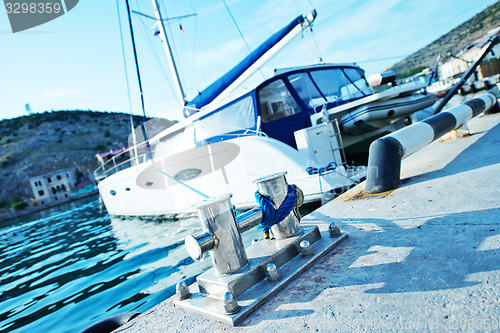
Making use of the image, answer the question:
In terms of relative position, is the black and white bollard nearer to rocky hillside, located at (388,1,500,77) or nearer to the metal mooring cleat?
the metal mooring cleat

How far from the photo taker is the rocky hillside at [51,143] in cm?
5819

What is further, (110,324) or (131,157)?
(131,157)

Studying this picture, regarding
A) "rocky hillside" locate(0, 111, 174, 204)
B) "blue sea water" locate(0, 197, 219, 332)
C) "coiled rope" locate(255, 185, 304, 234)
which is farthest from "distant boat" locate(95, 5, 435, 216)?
"rocky hillside" locate(0, 111, 174, 204)

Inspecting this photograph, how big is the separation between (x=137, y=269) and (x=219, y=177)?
2305 mm

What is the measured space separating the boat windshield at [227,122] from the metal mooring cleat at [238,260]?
441cm

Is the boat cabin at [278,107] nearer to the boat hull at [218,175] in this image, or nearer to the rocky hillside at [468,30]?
the boat hull at [218,175]


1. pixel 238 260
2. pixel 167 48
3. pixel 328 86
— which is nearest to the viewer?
pixel 238 260

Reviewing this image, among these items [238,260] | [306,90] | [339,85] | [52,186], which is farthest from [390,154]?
[52,186]

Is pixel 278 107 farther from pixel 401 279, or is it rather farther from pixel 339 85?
pixel 401 279

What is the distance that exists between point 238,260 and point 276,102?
5.00 meters

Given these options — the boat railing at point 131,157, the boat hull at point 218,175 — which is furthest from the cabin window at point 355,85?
the boat hull at point 218,175

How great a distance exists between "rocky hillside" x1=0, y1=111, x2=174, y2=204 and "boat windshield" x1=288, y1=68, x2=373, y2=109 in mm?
58745

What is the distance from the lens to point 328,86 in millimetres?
6941

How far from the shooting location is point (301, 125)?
20.1ft
